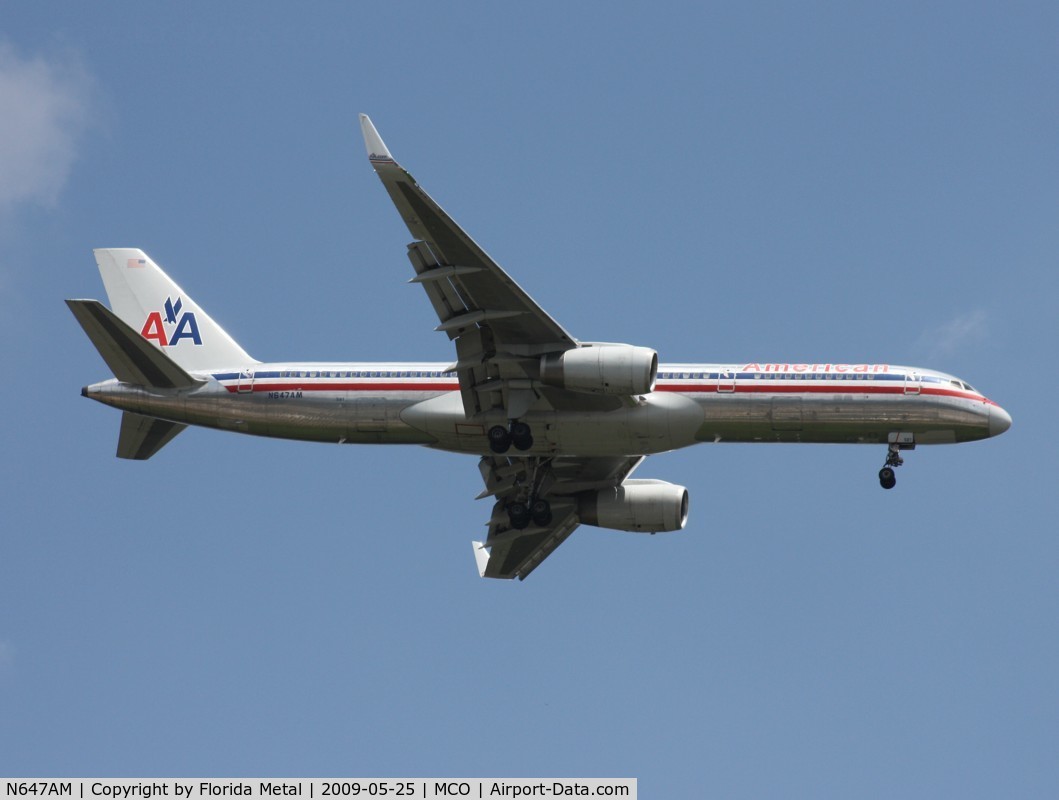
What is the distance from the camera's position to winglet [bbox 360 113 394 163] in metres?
49.0

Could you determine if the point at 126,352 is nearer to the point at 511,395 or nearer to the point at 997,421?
the point at 511,395

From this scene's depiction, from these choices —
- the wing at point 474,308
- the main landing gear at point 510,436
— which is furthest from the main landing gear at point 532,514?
the wing at point 474,308

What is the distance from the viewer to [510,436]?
57.2 m

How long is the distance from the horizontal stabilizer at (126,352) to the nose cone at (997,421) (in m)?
26.5

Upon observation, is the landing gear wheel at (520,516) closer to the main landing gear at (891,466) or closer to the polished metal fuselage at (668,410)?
the polished metal fuselage at (668,410)

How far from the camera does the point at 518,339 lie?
55438 millimetres

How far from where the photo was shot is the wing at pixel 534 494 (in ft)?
205

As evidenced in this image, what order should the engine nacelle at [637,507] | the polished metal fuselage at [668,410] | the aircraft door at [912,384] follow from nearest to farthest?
the polished metal fuselage at [668,410]
the aircraft door at [912,384]
the engine nacelle at [637,507]

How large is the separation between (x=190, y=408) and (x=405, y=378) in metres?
7.53

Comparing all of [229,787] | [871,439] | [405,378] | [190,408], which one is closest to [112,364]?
[190,408]

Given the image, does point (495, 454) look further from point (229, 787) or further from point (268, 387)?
point (229, 787)

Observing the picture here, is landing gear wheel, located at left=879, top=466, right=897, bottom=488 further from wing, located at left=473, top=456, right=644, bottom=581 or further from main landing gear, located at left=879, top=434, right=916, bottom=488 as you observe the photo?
wing, located at left=473, top=456, right=644, bottom=581

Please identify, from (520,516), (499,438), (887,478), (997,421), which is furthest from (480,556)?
(997,421)

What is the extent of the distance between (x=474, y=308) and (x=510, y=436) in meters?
5.08
